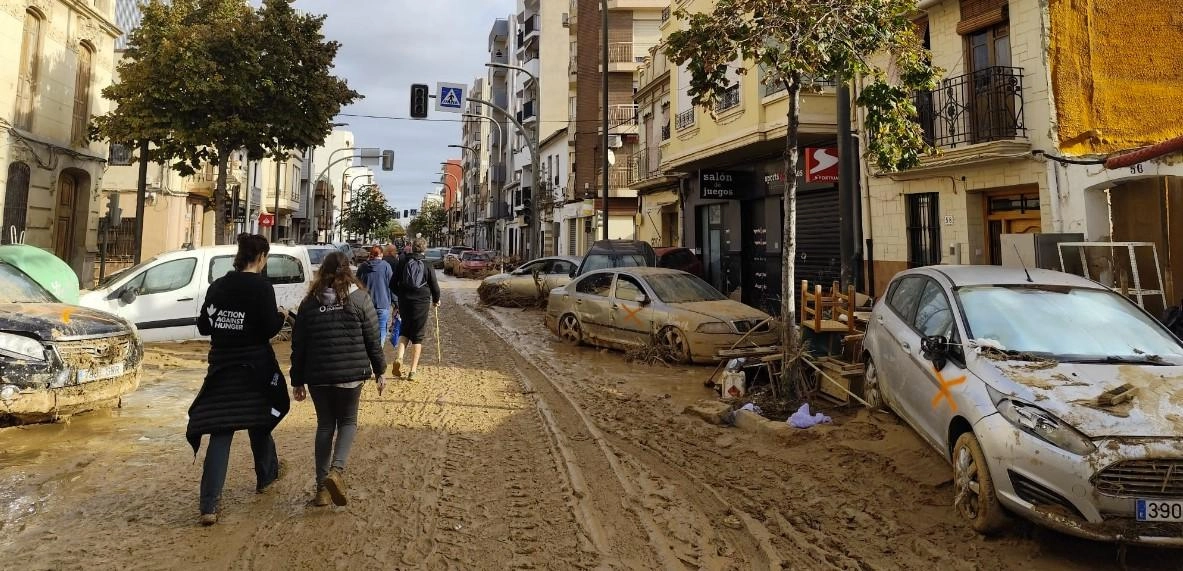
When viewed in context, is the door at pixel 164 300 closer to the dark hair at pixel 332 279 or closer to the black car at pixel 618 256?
the dark hair at pixel 332 279

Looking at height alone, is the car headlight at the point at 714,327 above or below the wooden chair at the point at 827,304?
below

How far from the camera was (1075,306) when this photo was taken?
493 cm

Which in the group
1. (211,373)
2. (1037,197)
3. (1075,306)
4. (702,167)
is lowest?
(211,373)

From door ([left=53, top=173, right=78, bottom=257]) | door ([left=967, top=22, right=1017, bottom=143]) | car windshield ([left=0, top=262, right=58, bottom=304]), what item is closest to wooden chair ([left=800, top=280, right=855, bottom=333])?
door ([left=967, top=22, right=1017, bottom=143])

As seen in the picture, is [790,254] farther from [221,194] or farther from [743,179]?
[221,194]

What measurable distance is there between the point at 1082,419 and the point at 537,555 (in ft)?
9.94

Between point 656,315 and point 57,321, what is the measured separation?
23.6 feet

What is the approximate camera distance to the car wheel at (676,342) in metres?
9.70

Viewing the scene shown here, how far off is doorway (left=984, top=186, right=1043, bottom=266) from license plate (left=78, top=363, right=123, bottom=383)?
11667mm

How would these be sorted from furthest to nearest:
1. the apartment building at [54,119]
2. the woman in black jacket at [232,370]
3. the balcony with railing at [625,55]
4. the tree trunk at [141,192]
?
the balcony with railing at [625,55]
the tree trunk at [141,192]
the apartment building at [54,119]
the woman in black jacket at [232,370]

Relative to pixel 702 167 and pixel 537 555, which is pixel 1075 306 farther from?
pixel 702 167

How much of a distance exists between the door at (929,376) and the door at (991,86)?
6.36 m

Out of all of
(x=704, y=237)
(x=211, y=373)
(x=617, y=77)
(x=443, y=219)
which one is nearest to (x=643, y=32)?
(x=617, y=77)

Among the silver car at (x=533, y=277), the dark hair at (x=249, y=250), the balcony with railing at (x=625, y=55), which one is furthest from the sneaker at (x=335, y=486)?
the balcony with railing at (x=625, y=55)
